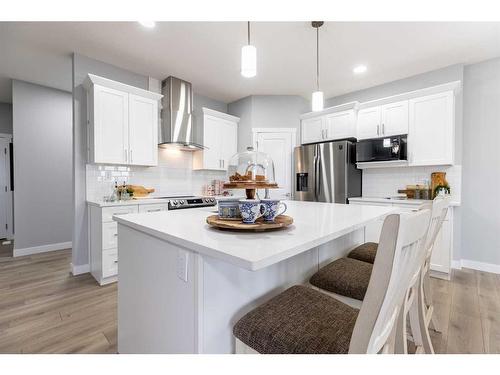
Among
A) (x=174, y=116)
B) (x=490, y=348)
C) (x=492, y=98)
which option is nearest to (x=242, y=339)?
(x=490, y=348)

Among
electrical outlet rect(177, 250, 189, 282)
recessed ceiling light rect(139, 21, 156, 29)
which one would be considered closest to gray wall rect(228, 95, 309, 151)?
recessed ceiling light rect(139, 21, 156, 29)

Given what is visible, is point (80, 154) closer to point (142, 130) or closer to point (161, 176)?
point (142, 130)

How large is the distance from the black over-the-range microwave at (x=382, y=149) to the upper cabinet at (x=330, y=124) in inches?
11.6

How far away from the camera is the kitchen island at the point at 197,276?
2.95ft

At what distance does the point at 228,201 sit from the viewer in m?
1.26

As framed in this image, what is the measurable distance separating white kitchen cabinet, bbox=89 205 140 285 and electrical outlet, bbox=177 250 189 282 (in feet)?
6.86

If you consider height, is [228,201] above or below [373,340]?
above

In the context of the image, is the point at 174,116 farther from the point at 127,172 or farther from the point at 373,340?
the point at 373,340

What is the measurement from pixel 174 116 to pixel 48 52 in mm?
1562

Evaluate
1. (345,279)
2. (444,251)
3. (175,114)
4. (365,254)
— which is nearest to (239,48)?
(175,114)

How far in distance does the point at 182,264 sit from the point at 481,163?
389cm

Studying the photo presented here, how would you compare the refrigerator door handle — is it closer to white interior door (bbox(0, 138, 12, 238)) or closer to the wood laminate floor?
the wood laminate floor

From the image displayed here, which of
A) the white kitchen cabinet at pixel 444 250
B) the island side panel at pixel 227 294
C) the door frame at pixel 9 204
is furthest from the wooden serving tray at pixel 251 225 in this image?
the door frame at pixel 9 204

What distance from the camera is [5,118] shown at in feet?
15.4
